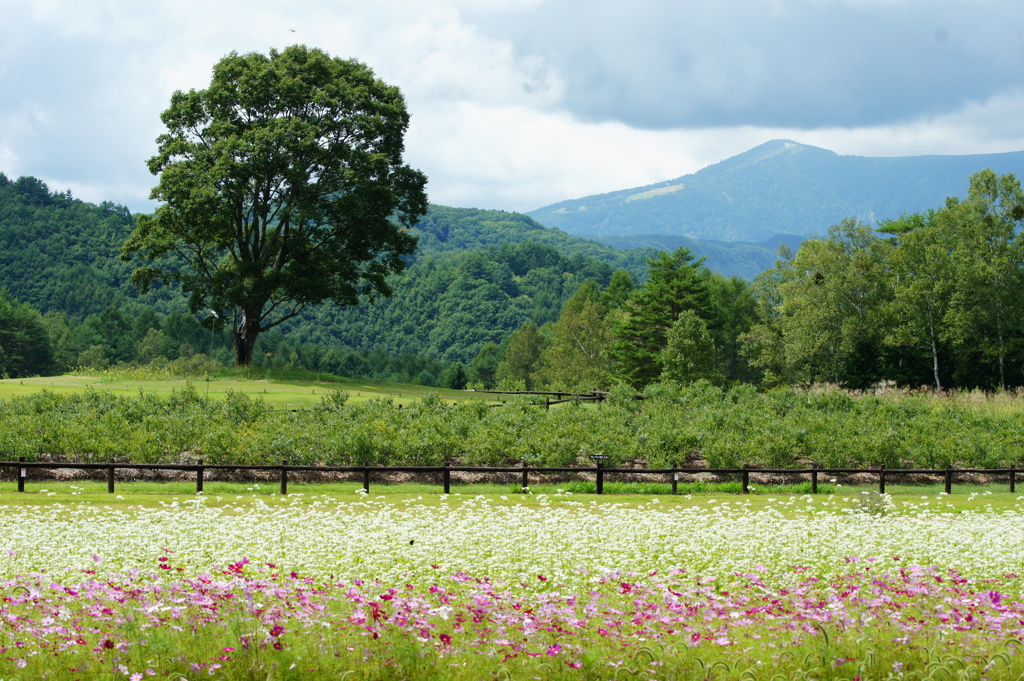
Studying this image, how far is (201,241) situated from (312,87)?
10542 millimetres

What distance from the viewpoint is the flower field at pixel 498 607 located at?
840cm

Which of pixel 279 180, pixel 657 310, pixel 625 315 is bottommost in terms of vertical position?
pixel 657 310

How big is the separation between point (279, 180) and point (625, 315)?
40947 mm

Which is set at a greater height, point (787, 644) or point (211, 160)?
point (211, 160)

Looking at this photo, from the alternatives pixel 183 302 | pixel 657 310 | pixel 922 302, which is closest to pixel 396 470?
pixel 922 302

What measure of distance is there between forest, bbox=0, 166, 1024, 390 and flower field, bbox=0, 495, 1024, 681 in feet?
114

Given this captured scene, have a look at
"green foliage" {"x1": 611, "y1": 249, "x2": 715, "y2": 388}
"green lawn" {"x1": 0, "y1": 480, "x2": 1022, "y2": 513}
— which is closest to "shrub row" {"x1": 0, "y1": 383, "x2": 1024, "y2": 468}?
"green lawn" {"x1": 0, "y1": 480, "x2": 1022, "y2": 513}

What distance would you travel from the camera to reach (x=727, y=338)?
8662cm

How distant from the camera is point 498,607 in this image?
29.2 ft

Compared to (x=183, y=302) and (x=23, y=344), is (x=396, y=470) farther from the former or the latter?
(x=183, y=302)

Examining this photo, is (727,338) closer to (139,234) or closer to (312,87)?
(312,87)

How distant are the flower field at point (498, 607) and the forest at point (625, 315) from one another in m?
34.6

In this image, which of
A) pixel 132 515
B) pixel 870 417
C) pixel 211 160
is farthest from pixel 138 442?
pixel 211 160

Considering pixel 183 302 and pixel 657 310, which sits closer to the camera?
pixel 657 310
